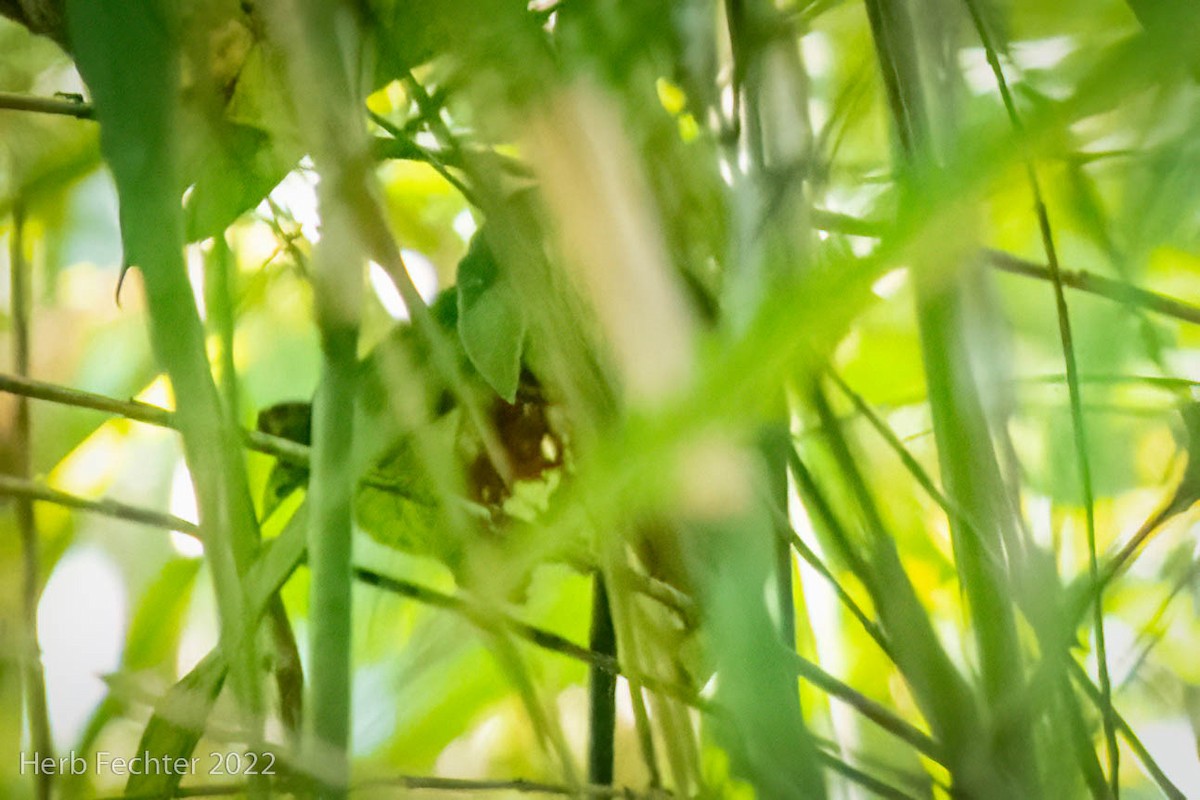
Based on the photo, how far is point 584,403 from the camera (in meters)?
0.22

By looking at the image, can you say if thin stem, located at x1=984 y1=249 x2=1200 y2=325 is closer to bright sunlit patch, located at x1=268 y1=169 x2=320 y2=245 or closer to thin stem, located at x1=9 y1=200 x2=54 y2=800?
bright sunlit patch, located at x1=268 y1=169 x2=320 y2=245

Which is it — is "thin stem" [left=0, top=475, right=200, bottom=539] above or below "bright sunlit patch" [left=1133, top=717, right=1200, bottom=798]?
above

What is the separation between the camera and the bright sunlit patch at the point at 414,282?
27 centimetres

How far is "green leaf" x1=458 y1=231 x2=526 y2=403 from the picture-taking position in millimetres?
231

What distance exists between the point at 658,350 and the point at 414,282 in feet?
0.35

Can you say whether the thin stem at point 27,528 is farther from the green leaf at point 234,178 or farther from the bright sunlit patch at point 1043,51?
the bright sunlit patch at point 1043,51

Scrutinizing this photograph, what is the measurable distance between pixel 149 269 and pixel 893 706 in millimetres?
261

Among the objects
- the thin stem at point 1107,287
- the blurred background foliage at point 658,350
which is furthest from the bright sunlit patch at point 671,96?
the thin stem at point 1107,287

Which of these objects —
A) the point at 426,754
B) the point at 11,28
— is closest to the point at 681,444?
the point at 426,754

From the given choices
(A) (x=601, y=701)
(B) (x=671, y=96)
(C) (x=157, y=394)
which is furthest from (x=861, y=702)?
(C) (x=157, y=394)

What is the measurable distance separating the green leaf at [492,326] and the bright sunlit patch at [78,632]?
15 cm

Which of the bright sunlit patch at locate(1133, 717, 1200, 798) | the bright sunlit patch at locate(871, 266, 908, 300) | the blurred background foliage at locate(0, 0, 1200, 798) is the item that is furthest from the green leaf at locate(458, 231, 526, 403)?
the bright sunlit patch at locate(1133, 717, 1200, 798)

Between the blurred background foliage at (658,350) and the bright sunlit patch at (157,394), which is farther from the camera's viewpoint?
the bright sunlit patch at (157,394)

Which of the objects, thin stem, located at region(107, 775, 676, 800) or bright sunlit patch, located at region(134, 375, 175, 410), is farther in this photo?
bright sunlit patch, located at region(134, 375, 175, 410)
